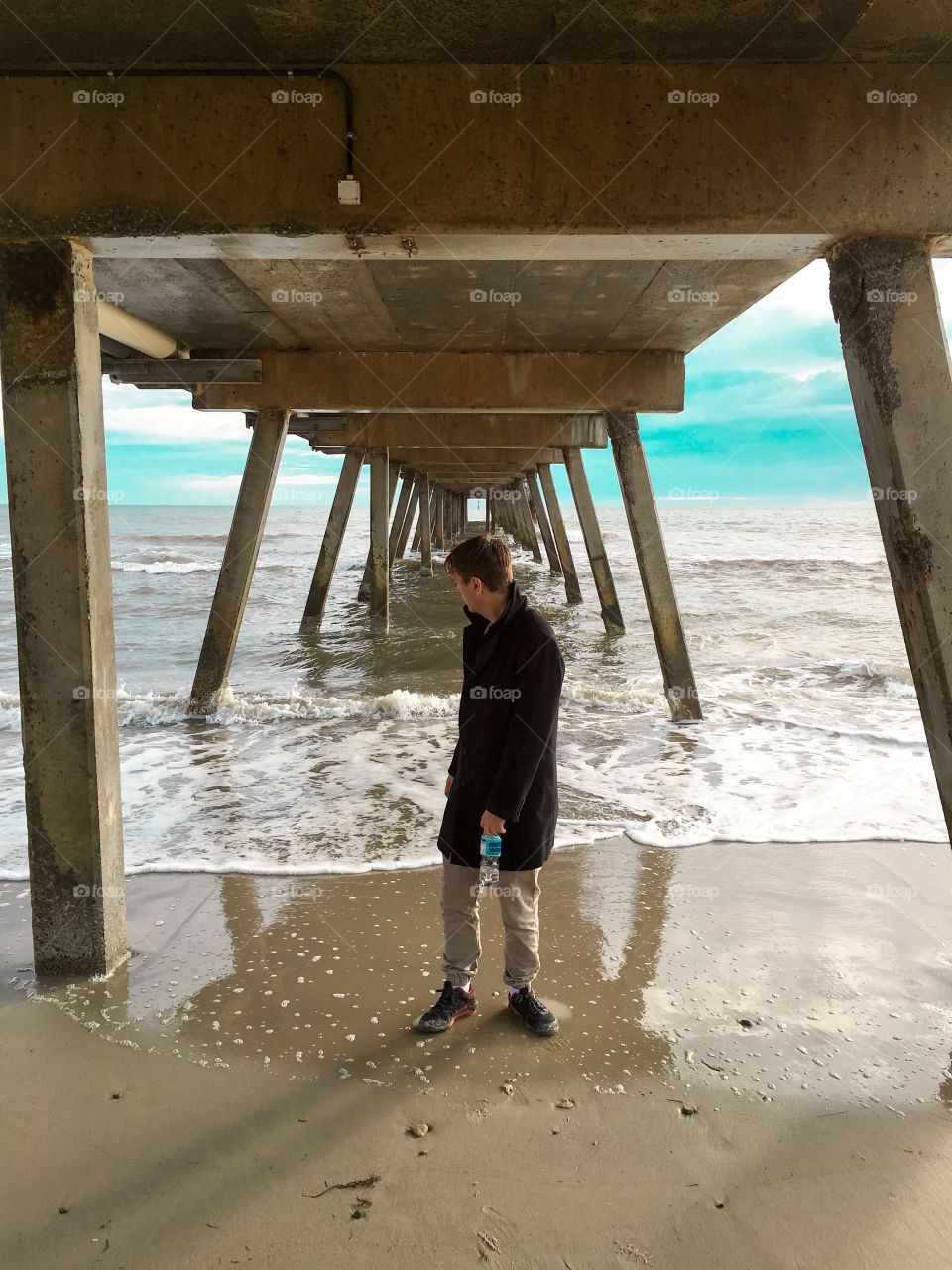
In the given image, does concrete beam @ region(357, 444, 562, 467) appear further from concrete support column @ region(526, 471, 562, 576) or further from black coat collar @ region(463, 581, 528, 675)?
black coat collar @ region(463, 581, 528, 675)

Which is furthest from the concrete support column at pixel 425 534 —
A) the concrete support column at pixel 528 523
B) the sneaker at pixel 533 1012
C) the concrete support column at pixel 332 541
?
the sneaker at pixel 533 1012

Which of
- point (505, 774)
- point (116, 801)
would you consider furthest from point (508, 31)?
point (116, 801)

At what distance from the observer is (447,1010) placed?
2906mm

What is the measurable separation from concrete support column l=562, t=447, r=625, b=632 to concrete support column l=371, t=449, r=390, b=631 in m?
3.05

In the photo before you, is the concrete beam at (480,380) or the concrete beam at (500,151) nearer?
the concrete beam at (500,151)

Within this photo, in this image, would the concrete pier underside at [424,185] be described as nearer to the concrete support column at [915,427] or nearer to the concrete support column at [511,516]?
the concrete support column at [915,427]

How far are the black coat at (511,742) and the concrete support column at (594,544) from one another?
10.5 m

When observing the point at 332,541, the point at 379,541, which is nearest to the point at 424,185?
the point at 379,541

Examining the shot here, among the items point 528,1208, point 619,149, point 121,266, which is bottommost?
point 528,1208

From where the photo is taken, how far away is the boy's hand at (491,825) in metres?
2.72

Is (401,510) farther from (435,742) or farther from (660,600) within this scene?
(435,742)

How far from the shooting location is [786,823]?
5023 mm

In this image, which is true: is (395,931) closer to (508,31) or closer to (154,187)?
(154,187)

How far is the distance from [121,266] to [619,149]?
351 centimetres
